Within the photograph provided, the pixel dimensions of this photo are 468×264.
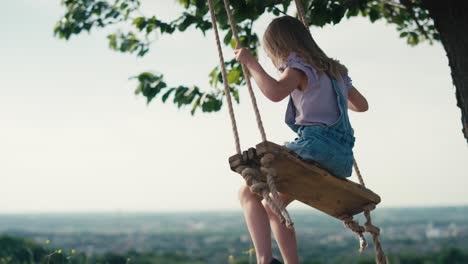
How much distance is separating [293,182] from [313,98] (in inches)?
16.7

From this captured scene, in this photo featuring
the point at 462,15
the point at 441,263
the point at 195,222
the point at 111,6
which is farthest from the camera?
the point at 195,222

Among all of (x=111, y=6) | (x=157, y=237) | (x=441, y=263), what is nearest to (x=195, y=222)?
(x=157, y=237)

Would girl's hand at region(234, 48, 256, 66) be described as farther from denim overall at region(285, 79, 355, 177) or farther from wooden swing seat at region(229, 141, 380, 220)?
wooden swing seat at region(229, 141, 380, 220)

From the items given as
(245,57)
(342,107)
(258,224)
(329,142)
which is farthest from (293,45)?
(258,224)

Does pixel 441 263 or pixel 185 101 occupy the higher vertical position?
pixel 185 101

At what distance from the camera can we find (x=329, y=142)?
3.25 m

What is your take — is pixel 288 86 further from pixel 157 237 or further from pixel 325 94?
pixel 157 237

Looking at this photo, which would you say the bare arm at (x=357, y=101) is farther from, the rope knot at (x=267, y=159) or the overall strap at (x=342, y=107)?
the rope knot at (x=267, y=159)

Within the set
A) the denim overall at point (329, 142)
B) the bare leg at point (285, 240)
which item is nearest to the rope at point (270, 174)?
the denim overall at point (329, 142)

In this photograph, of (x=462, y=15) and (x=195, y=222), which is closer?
(x=462, y=15)

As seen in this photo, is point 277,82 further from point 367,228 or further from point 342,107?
point 367,228

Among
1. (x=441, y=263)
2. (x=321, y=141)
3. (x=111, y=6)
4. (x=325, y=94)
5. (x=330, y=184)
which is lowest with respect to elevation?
(x=441, y=263)

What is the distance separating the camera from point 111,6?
7430mm

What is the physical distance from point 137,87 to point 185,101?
0.55m
